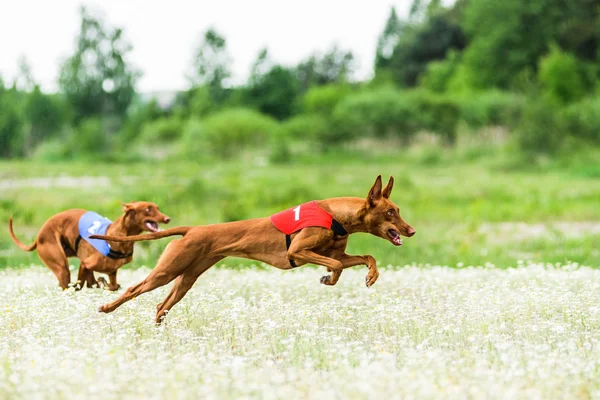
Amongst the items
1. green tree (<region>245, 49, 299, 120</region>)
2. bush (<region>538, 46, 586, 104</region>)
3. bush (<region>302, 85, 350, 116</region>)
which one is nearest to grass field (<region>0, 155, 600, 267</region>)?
bush (<region>538, 46, 586, 104</region>)

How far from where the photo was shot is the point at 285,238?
8016 millimetres

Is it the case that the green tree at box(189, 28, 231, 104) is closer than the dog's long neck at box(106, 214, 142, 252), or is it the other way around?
the dog's long neck at box(106, 214, 142, 252)

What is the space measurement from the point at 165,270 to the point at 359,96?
2058 inches

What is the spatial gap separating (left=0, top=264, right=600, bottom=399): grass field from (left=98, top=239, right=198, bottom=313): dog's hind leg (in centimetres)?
20

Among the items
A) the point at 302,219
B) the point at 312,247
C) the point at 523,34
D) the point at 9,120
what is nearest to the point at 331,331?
the point at 312,247

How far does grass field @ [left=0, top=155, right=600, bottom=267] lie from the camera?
572 inches

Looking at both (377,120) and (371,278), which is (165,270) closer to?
(371,278)

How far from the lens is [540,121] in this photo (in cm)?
3916

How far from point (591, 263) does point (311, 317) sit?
636cm

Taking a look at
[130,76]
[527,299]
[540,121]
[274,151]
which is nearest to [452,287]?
[527,299]

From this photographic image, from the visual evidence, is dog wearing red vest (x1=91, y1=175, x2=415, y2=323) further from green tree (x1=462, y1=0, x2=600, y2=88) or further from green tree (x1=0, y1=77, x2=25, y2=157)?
green tree (x1=462, y1=0, x2=600, y2=88)

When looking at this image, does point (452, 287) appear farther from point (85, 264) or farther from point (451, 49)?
point (451, 49)

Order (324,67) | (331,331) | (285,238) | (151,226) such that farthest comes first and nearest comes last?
(324,67) → (151,226) → (285,238) → (331,331)

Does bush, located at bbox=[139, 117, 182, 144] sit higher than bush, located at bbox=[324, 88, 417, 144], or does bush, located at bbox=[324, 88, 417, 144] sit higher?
bush, located at bbox=[324, 88, 417, 144]
